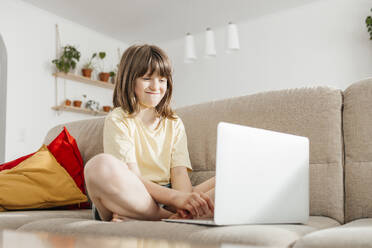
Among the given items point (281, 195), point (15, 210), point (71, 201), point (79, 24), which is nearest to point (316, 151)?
point (281, 195)

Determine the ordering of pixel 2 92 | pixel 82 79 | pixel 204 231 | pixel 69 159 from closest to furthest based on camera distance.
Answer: pixel 204 231, pixel 69 159, pixel 2 92, pixel 82 79

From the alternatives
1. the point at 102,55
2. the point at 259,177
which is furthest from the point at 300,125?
the point at 102,55

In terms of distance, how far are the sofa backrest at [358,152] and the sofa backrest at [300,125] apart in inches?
1.0

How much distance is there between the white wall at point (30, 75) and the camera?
3.84 metres

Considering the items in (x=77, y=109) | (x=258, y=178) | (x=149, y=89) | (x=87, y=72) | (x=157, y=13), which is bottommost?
(x=258, y=178)

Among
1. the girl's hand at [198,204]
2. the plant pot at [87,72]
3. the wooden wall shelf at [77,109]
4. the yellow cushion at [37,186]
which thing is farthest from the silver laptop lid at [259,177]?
the plant pot at [87,72]

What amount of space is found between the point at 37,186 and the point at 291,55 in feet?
11.2

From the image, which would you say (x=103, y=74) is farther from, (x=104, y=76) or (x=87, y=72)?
(x=87, y=72)

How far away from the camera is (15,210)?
1650 mm

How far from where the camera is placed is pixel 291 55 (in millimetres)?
4336

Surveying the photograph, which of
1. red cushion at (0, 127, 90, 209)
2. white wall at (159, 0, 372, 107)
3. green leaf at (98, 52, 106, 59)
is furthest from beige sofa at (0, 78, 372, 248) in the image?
green leaf at (98, 52, 106, 59)

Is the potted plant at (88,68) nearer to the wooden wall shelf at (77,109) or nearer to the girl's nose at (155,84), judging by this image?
the wooden wall shelf at (77,109)

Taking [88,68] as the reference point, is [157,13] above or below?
above

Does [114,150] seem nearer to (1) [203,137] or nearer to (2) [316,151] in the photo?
(1) [203,137]
